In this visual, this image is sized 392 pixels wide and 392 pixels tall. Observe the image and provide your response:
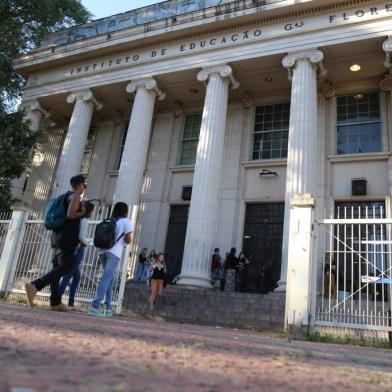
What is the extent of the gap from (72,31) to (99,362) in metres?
19.6

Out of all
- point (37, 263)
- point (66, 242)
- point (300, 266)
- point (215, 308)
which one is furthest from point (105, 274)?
point (215, 308)

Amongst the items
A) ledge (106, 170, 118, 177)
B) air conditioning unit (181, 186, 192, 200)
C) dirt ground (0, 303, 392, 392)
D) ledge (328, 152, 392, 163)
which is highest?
ledge (328, 152, 392, 163)

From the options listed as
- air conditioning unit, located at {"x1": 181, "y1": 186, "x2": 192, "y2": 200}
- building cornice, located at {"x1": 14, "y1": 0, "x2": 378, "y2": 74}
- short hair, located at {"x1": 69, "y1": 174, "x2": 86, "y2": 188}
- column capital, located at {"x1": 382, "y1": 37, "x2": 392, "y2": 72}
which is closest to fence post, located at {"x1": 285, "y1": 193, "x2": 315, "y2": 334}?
short hair, located at {"x1": 69, "y1": 174, "x2": 86, "y2": 188}

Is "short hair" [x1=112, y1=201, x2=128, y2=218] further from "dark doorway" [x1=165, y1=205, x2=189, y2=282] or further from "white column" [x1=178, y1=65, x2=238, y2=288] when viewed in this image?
"dark doorway" [x1=165, y1=205, x2=189, y2=282]

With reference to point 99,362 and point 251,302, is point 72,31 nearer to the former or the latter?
point 251,302

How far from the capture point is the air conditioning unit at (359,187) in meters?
13.7

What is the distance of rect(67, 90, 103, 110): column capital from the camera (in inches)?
675

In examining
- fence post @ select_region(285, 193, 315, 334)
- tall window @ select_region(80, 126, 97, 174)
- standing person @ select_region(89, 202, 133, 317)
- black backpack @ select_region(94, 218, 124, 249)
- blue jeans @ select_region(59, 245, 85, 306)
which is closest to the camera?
black backpack @ select_region(94, 218, 124, 249)

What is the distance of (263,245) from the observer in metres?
15.0

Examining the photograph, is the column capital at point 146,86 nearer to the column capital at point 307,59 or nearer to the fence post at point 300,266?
the column capital at point 307,59

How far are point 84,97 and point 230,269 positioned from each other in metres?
9.55

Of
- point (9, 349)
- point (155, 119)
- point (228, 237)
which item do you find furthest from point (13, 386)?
point (155, 119)

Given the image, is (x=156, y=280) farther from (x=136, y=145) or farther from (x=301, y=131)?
(x=136, y=145)

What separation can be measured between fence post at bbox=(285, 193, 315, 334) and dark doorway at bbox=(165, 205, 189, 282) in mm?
9568
